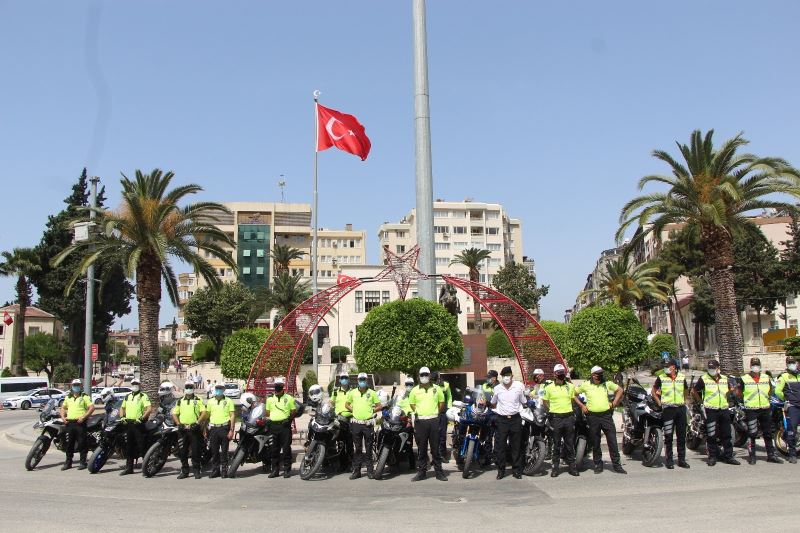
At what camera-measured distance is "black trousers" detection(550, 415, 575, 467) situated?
1141 centimetres

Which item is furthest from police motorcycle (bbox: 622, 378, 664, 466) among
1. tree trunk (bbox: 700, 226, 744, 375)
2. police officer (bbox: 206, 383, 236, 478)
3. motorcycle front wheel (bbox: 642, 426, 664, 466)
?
tree trunk (bbox: 700, 226, 744, 375)

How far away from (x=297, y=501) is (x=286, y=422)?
90.8 inches

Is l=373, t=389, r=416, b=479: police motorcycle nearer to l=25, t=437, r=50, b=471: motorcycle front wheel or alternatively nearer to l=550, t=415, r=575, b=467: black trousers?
l=550, t=415, r=575, b=467: black trousers

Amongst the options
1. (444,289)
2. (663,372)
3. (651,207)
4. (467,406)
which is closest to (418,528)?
(467,406)

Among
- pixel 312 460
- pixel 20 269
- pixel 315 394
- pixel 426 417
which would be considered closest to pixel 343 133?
pixel 315 394

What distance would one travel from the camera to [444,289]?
103 ft

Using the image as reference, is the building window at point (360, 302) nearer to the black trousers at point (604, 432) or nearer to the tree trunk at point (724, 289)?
the tree trunk at point (724, 289)

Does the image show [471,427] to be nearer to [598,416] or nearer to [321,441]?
[598,416]

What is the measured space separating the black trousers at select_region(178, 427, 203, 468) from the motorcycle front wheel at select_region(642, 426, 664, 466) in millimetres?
7701

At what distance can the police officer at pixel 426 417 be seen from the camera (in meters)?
11.2

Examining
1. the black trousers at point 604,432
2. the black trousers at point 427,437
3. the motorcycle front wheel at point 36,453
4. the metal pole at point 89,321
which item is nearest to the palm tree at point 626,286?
the metal pole at point 89,321

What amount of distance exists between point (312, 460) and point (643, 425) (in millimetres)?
5923

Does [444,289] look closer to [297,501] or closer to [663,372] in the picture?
[663,372]

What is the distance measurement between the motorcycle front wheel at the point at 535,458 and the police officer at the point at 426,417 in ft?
4.83
